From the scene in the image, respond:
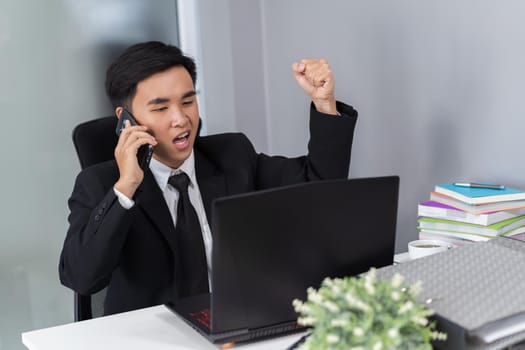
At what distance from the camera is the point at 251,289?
1.23m

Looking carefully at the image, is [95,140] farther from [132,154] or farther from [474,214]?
[474,214]

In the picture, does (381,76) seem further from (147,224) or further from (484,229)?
(147,224)

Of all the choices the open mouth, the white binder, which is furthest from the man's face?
the white binder

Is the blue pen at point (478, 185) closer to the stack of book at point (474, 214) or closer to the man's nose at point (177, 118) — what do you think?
the stack of book at point (474, 214)

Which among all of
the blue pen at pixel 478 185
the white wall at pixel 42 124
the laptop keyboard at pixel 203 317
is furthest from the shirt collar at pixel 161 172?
the white wall at pixel 42 124

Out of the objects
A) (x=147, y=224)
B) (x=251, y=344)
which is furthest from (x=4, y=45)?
(x=251, y=344)

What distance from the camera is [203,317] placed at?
144 cm

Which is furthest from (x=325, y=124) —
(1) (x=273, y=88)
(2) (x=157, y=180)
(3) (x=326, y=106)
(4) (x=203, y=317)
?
(1) (x=273, y=88)

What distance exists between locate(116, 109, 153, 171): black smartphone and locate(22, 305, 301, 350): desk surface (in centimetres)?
40

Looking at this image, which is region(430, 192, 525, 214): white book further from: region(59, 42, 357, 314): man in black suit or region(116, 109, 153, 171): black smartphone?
region(116, 109, 153, 171): black smartphone

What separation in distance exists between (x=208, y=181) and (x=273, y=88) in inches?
37.5

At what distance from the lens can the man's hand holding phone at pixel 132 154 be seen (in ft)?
5.62

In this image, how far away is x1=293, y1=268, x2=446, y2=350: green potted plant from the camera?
0.93 meters

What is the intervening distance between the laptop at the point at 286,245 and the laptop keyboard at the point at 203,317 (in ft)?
0.08
